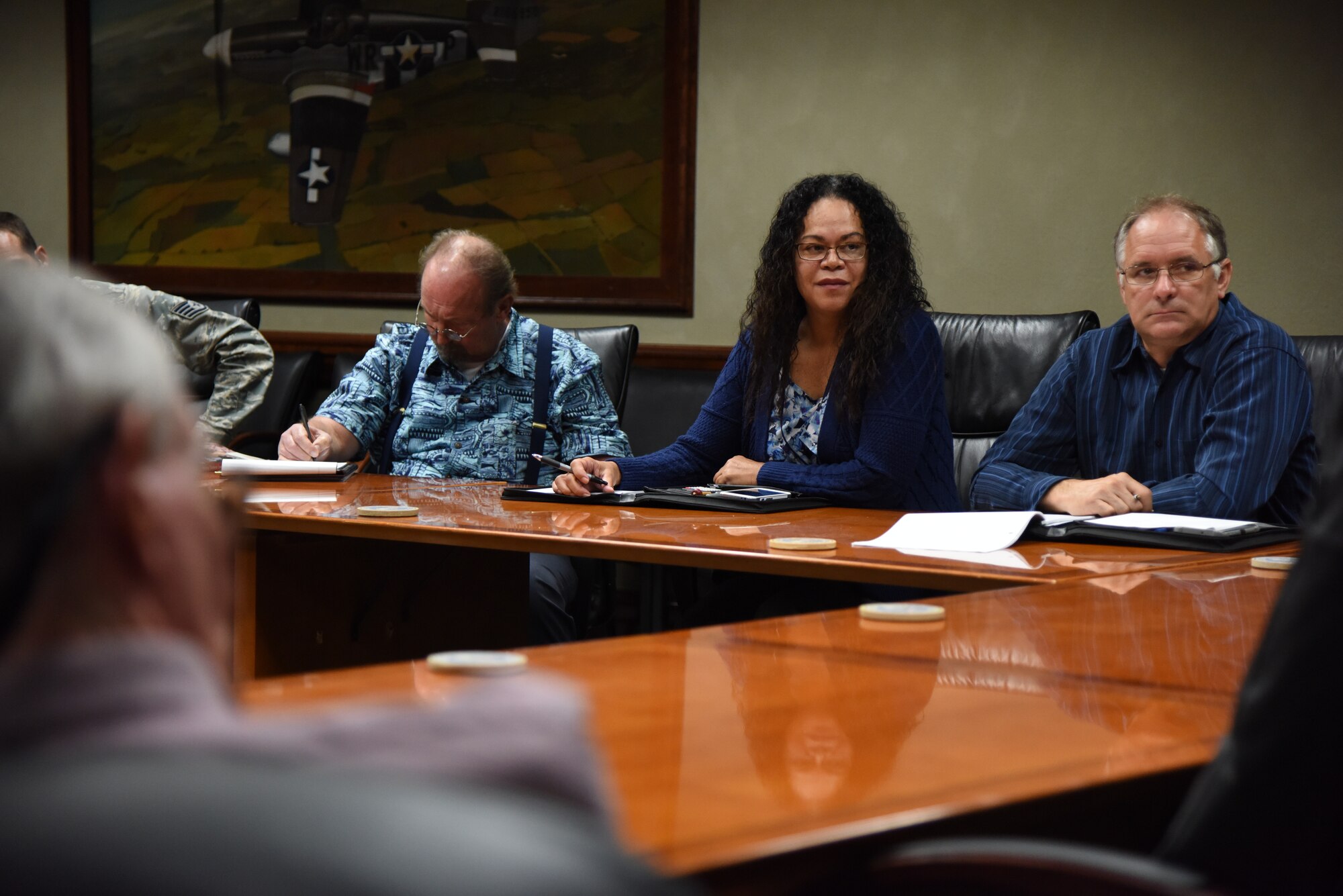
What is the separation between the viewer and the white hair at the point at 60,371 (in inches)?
16.8

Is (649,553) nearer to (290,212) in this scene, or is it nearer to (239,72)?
(290,212)

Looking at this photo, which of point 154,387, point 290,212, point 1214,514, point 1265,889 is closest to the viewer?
point 154,387

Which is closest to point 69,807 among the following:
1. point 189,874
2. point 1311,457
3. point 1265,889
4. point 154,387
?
point 189,874

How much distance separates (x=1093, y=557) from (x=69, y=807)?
1696 millimetres

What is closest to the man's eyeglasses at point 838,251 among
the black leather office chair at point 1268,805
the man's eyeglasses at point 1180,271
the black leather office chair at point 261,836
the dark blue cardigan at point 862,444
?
the dark blue cardigan at point 862,444

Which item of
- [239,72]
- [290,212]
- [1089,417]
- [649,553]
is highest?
[239,72]

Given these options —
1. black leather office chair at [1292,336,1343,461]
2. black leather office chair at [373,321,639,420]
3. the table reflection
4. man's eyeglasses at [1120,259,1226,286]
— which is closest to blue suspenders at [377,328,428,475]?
black leather office chair at [373,321,639,420]

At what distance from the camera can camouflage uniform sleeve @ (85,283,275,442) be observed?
3.76 metres

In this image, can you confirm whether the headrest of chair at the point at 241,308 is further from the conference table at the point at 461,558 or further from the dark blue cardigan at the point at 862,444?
the dark blue cardigan at the point at 862,444

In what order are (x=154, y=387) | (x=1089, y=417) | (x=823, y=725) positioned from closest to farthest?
(x=154, y=387) < (x=823, y=725) < (x=1089, y=417)

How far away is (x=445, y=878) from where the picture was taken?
34 cm

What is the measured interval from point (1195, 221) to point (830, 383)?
2.46ft

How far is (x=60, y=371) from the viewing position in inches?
17.3

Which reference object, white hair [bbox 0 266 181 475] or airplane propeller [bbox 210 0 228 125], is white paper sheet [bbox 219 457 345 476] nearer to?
white hair [bbox 0 266 181 475]
